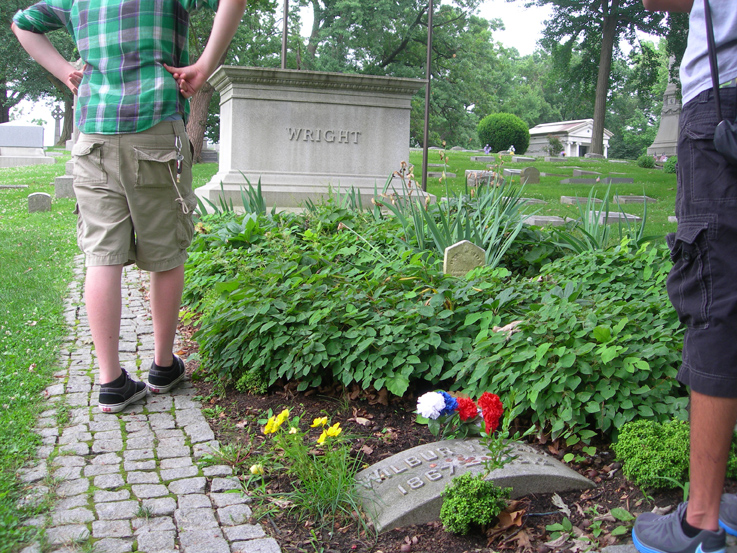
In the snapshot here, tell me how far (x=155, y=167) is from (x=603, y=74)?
28555 millimetres

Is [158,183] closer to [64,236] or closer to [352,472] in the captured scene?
[352,472]

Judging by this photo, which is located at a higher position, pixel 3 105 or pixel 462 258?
pixel 3 105

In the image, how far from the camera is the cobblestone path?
1749 millimetres

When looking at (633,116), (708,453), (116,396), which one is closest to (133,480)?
(116,396)

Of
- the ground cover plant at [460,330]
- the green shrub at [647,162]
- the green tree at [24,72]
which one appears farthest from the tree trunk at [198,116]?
the ground cover plant at [460,330]

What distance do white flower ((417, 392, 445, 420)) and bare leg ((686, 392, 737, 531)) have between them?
0.82 metres

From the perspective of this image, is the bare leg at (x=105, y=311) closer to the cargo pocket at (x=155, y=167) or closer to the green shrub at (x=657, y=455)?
the cargo pocket at (x=155, y=167)

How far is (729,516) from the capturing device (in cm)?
167

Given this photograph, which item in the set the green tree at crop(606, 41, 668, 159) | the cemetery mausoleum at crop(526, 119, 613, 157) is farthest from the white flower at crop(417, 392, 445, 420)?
the cemetery mausoleum at crop(526, 119, 613, 157)

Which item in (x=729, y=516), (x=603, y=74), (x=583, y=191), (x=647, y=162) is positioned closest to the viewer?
(x=729, y=516)

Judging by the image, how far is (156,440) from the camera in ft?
7.70

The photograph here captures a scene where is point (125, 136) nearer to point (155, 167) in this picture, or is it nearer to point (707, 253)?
point (155, 167)

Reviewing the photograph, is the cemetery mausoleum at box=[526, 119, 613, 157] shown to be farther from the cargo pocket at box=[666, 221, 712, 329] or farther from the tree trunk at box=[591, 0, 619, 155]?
the cargo pocket at box=[666, 221, 712, 329]

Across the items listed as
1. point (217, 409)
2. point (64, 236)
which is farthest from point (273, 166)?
point (217, 409)
